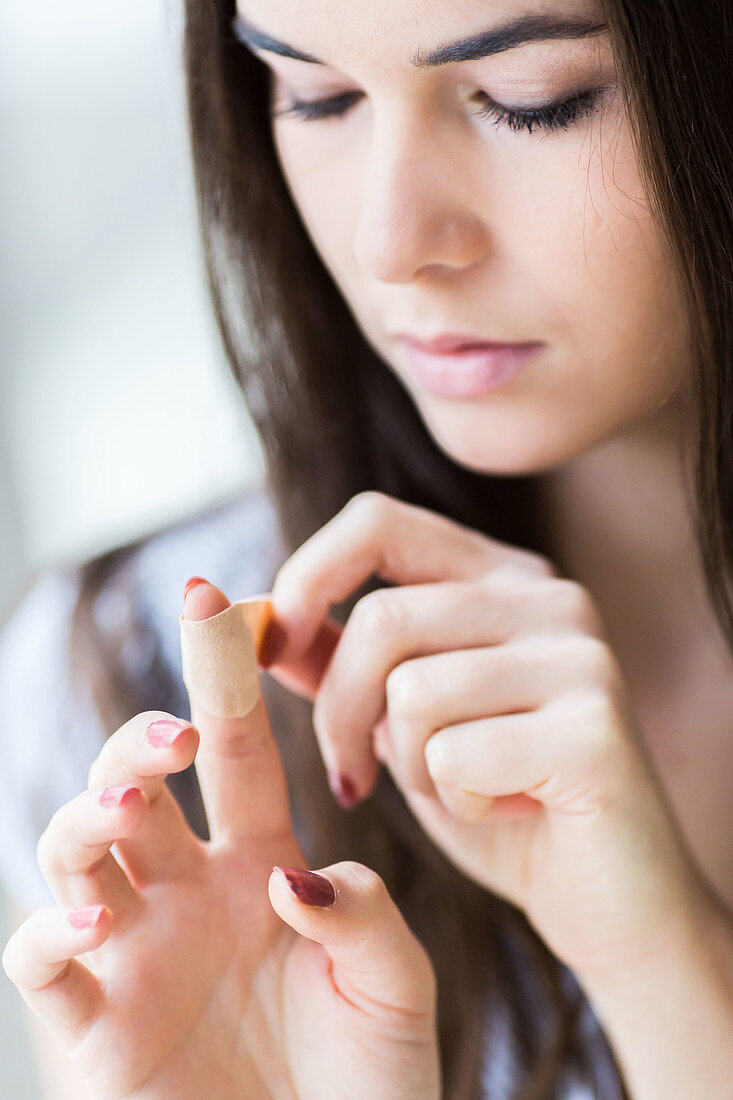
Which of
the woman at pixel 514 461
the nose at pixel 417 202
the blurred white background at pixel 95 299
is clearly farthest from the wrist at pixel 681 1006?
the blurred white background at pixel 95 299

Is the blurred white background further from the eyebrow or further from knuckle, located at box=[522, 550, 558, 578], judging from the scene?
the eyebrow

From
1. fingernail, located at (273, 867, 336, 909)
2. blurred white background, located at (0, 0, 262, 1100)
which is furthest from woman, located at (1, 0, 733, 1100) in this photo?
blurred white background, located at (0, 0, 262, 1100)

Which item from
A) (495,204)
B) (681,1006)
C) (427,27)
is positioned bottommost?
(681,1006)

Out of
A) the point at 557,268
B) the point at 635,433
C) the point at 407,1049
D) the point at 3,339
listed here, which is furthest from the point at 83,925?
the point at 3,339

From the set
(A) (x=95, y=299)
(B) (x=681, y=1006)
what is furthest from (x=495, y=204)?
(A) (x=95, y=299)

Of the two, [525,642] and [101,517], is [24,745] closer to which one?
[525,642]

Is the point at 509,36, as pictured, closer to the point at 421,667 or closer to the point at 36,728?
the point at 421,667

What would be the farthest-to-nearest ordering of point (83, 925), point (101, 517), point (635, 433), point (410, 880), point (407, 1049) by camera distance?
point (101, 517), point (410, 880), point (635, 433), point (407, 1049), point (83, 925)
